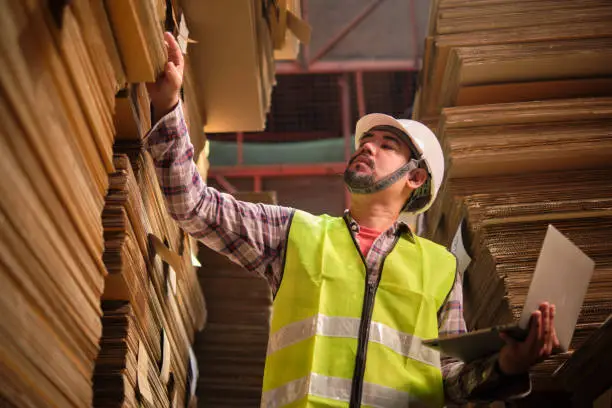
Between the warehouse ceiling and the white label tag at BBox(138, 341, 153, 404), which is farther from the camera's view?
the warehouse ceiling

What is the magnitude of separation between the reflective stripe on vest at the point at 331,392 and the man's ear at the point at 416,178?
3.48ft

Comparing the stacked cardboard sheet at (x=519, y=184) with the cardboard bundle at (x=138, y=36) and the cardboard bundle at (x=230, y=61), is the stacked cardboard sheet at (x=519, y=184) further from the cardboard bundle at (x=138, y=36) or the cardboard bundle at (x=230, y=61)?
the cardboard bundle at (x=138, y=36)

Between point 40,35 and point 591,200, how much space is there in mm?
3044

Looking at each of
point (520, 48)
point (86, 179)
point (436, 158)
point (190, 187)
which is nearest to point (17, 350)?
point (86, 179)

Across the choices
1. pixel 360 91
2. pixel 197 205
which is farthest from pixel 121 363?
pixel 360 91

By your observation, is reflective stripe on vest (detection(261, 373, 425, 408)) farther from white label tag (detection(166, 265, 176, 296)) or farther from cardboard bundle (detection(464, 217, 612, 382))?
cardboard bundle (detection(464, 217, 612, 382))

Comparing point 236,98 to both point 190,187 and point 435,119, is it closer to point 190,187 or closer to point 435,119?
point 435,119

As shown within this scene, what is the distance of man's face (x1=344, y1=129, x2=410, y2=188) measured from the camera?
10.5 feet

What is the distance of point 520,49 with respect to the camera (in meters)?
4.20

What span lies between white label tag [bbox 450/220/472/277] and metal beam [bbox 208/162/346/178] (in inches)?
287

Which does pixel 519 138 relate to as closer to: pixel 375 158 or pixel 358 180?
pixel 375 158

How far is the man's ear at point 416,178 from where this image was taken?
3.40m

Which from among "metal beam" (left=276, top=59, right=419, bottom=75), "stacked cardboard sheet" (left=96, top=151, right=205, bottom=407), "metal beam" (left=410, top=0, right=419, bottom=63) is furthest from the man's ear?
"metal beam" (left=410, top=0, right=419, bottom=63)

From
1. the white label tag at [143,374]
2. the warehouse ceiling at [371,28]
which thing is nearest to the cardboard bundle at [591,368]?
the white label tag at [143,374]
